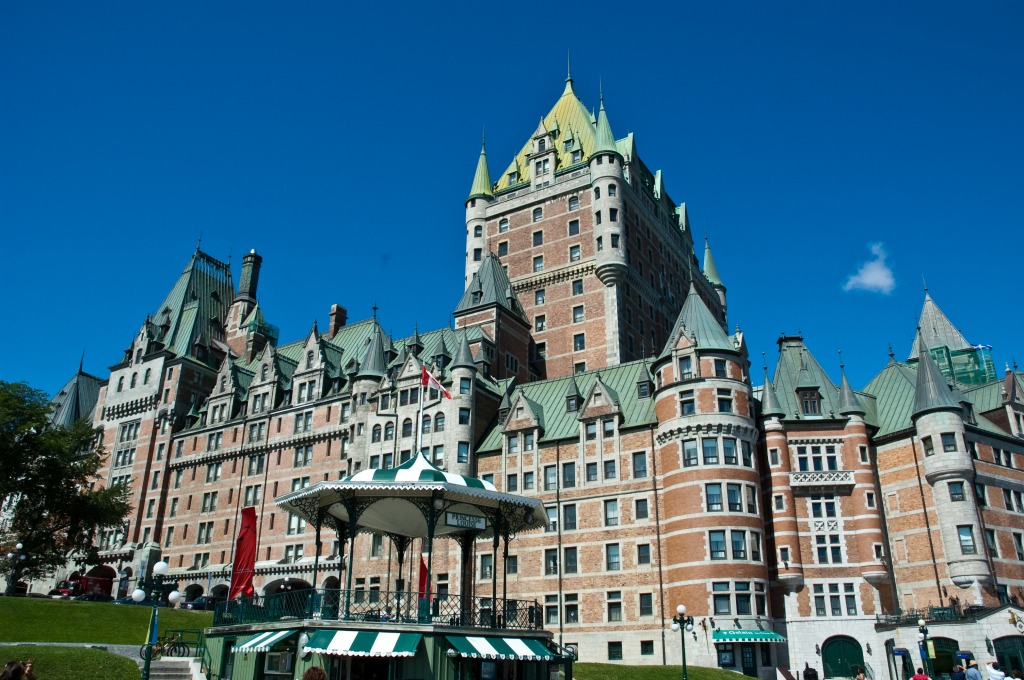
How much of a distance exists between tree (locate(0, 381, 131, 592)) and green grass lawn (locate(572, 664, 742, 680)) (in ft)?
140

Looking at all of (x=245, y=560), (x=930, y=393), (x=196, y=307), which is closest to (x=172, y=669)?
(x=245, y=560)

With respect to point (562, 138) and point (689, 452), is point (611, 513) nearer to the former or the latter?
point (689, 452)

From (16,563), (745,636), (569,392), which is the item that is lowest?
(745,636)

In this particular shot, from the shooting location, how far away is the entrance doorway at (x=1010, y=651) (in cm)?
4762

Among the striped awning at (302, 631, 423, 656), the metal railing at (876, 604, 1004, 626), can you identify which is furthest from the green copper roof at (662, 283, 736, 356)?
the striped awning at (302, 631, 423, 656)

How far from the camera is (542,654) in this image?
2964 cm

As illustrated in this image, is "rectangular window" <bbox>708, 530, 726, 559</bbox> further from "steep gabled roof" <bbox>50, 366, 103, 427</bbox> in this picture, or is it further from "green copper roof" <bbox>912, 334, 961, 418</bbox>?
"steep gabled roof" <bbox>50, 366, 103, 427</bbox>

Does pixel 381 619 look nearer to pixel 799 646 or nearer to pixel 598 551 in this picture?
pixel 598 551

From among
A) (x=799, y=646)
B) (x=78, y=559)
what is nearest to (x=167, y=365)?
(x=78, y=559)

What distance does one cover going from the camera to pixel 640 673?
137 feet

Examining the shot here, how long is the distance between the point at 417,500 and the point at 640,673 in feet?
59.9

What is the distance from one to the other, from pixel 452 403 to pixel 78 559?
37546 millimetres

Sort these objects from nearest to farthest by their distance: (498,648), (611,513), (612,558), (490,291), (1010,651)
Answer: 1. (498,648)
2. (1010,651)
3. (612,558)
4. (611,513)
5. (490,291)

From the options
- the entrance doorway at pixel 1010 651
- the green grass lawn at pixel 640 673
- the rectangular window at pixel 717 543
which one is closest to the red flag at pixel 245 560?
the green grass lawn at pixel 640 673
